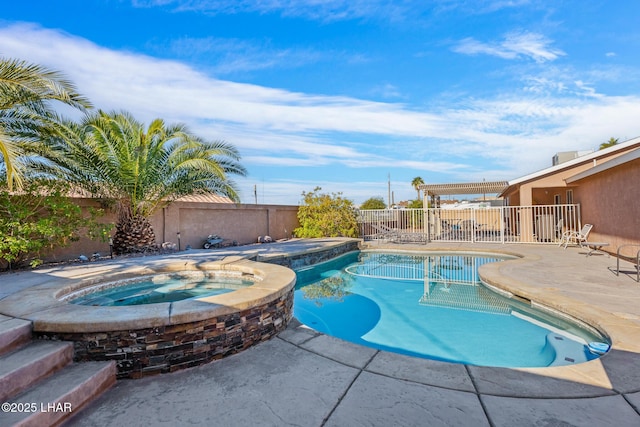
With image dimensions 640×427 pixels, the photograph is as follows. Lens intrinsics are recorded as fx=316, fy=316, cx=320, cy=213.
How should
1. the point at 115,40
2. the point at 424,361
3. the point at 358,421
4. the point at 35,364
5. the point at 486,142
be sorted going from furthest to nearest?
the point at 486,142
the point at 115,40
the point at 424,361
the point at 35,364
the point at 358,421

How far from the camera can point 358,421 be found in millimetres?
2262

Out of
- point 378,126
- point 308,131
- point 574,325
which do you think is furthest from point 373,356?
point 308,131

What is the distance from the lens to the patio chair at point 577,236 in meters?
10.6

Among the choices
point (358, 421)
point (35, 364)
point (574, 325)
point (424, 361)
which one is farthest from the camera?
point (574, 325)

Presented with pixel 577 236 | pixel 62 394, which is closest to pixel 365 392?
pixel 62 394

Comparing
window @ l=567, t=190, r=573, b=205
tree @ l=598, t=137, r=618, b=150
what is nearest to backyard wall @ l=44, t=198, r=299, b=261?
window @ l=567, t=190, r=573, b=205

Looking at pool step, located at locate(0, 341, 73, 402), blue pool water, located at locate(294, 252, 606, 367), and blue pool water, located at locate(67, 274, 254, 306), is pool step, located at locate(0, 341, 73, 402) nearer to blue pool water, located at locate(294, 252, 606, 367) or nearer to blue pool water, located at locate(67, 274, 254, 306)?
blue pool water, located at locate(67, 274, 254, 306)

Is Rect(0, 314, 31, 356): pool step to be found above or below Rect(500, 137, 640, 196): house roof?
below

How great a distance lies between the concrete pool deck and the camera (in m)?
2.29

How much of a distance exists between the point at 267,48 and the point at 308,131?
619 cm

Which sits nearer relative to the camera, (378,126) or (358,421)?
(358,421)

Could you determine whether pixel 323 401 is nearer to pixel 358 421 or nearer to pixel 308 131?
pixel 358 421

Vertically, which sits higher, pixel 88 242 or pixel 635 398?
pixel 88 242

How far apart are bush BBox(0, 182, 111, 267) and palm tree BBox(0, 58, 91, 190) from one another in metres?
0.71
